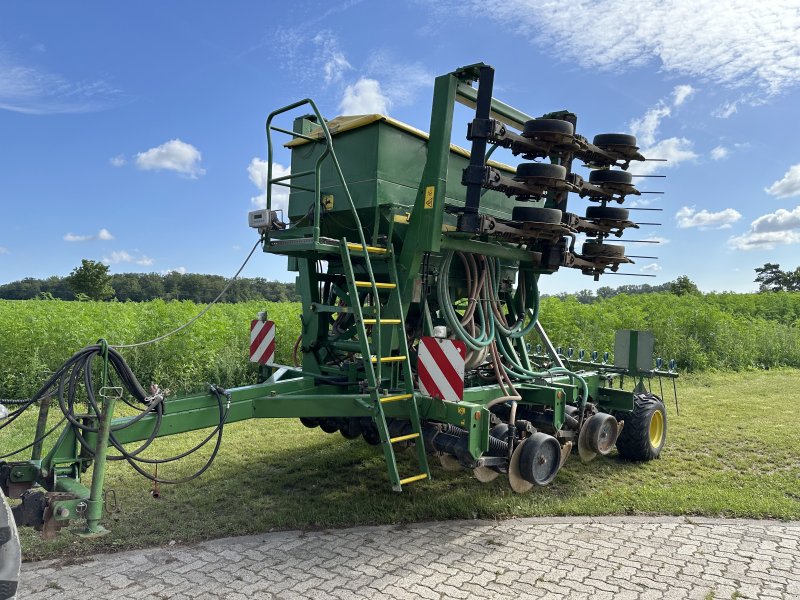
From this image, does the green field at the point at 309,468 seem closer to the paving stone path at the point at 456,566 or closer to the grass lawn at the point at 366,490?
the grass lawn at the point at 366,490

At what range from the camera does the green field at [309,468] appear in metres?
4.95

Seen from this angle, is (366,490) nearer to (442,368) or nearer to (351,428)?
(351,428)

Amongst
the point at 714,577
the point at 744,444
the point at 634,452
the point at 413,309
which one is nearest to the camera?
the point at 714,577

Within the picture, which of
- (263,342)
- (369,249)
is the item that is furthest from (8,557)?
(263,342)

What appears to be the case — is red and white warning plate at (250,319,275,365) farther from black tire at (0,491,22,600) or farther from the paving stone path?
black tire at (0,491,22,600)

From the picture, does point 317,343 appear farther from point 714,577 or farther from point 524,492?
point 714,577

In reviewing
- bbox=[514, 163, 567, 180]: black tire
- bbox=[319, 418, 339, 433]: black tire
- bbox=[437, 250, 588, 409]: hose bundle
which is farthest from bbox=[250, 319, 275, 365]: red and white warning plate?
bbox=[514, 163, 567, 180]: black tire

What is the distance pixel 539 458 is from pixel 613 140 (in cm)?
342

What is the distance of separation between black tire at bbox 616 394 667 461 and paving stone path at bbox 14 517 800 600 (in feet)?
5.90

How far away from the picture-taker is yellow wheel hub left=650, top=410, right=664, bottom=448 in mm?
7008

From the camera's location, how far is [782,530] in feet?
16.1

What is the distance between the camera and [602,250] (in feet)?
21.4

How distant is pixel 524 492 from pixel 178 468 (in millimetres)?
3579

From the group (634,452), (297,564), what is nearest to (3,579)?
(297,564)
